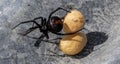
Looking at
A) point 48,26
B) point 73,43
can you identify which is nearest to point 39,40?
point 48,26

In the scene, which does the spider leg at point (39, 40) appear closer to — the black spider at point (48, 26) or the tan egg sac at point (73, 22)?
the black spider at point (48, 26)

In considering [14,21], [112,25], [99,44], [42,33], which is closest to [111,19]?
[112,25]

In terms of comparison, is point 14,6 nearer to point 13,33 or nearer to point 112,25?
point 13,33

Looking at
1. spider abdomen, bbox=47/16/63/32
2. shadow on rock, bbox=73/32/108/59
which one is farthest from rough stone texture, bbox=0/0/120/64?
spider abdomen, bbox=47/16/63/32

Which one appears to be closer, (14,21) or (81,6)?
(14,21)

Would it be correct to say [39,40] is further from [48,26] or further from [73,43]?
[73,43]

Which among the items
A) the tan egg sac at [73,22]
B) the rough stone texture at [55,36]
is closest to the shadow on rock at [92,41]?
the rough stone texture at [55,36]
